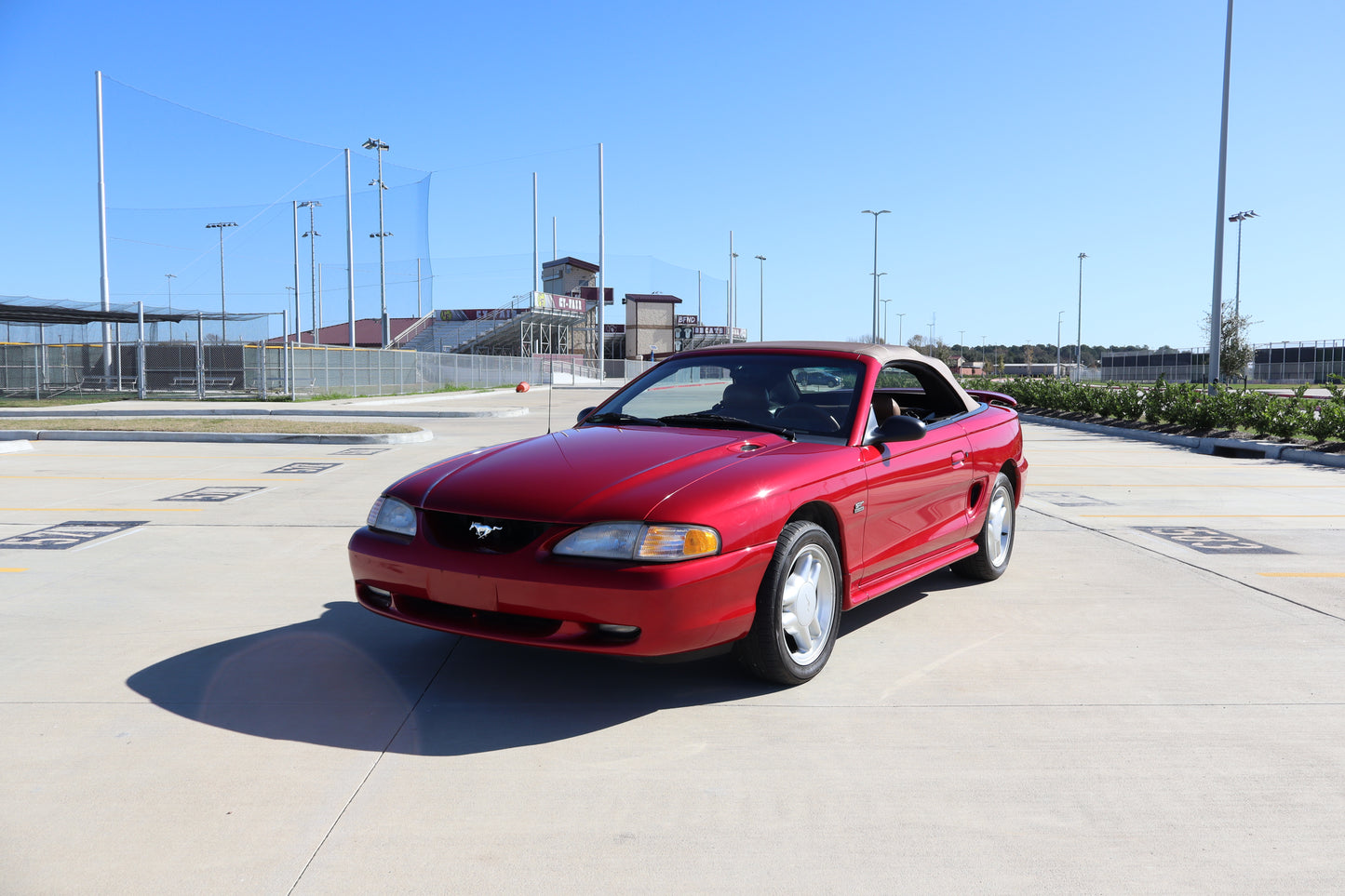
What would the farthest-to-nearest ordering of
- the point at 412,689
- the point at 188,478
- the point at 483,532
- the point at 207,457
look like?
the point at 207,457
the point at 188,478
the point at 412,689
the point at 483,532

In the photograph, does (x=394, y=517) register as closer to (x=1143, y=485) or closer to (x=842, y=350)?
(x=842, y=350)

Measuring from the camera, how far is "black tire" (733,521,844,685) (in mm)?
4168

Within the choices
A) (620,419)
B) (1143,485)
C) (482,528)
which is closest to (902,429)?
(620,419)

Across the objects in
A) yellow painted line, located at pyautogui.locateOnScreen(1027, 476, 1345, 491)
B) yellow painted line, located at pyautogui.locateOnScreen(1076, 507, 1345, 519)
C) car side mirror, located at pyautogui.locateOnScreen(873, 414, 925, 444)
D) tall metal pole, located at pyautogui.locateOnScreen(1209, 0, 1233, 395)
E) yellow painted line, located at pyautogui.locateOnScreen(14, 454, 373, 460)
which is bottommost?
yellow painted line, located at pyautogui.locateOnScreen(1076, 507, 1345, 519)

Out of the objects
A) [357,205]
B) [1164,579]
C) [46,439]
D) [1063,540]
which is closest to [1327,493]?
[1063,540]

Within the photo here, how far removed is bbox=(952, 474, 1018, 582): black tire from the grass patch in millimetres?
12276

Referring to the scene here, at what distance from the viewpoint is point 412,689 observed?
433 centimetres

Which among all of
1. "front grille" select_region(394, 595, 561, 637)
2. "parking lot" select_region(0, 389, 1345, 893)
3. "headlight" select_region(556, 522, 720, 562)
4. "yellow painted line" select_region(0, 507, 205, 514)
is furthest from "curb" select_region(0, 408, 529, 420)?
"headlight" select_region(556, 522, 720, 562)

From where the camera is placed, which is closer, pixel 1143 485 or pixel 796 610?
pixel 796 610

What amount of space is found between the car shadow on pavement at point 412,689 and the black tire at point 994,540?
7.61 ft

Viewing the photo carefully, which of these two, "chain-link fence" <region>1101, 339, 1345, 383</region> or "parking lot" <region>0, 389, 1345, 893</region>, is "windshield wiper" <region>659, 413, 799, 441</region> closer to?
"parking lot" <region>0, 389, 1345, 893</region>

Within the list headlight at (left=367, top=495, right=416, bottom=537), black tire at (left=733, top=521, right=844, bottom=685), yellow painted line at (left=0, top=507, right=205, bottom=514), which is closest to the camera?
black tire at (left=733, top=521, right=844, bottom=685)

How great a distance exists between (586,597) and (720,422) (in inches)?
62.2

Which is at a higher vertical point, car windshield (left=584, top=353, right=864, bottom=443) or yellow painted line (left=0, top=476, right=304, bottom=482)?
car windshield (left=584, top=353, right=864, bottom=443)
